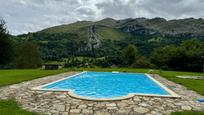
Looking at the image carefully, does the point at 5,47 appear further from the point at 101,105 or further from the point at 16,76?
the point at 101,105

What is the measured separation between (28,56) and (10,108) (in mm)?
38841

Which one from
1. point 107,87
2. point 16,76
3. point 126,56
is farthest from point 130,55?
point 16,76

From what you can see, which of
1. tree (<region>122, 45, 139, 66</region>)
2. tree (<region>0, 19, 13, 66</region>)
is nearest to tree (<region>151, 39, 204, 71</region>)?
tree (<region>122, 45, 139, 66</region>)

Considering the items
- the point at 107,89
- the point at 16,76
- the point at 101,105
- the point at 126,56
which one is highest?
the point at 126,56

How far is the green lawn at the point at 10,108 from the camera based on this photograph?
18.1ft

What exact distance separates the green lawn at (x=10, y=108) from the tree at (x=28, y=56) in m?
36.8

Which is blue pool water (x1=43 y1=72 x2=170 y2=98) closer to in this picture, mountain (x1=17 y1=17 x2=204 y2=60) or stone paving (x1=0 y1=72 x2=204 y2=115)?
stone paving (x1=0 y1=72 x2=204 y2=115)

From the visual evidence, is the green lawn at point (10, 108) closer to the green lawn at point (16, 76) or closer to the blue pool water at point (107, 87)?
the blue pool water at point (107, 87)

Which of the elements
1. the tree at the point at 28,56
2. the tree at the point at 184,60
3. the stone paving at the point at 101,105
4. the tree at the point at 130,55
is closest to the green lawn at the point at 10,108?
the stone paving at the point at 101,105

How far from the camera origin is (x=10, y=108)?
593 cm

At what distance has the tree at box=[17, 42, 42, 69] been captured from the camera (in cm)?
4206

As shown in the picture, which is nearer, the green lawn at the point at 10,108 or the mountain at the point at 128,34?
the green lawn at the point at 10,108

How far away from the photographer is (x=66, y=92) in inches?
324

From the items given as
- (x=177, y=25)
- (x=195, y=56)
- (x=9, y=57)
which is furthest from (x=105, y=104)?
(x=177, y=25)
